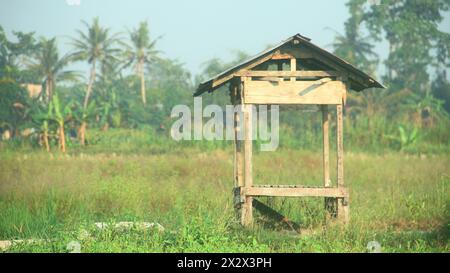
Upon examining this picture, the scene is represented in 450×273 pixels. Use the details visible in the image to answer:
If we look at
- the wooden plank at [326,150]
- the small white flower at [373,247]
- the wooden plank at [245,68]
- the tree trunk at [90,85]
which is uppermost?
the tree trunk at [90,85]

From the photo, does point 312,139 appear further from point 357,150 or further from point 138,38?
point 138,38

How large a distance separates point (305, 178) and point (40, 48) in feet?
130

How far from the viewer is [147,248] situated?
27.7ft

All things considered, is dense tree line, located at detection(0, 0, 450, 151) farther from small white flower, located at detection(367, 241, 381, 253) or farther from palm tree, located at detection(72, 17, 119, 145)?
small white flower, located at detection(367, 241, 381, 253)

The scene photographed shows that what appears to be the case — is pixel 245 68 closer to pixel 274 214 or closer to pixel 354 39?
pixel 274 214

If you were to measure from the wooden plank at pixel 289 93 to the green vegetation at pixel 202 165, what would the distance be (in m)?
1.77

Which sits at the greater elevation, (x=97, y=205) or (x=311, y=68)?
(x=311, y=68)

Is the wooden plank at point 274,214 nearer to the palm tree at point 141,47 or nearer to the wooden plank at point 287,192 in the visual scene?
the wooden plank at point 287,192

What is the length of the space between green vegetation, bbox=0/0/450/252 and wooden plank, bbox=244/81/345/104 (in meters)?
1.77

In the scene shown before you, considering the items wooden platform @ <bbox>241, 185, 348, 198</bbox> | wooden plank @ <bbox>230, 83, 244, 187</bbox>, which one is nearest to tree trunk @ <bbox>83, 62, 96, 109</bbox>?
wooden plank @ <bbox>230, 83, 244, 187</bbox>

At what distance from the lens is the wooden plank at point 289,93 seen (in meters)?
10.6

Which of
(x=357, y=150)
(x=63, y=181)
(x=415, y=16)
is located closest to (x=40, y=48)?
(x=415, y=16)

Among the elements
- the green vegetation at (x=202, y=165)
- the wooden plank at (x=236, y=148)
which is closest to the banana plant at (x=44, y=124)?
the green vegetation at (x=202, y=165)

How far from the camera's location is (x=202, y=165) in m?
18.9
